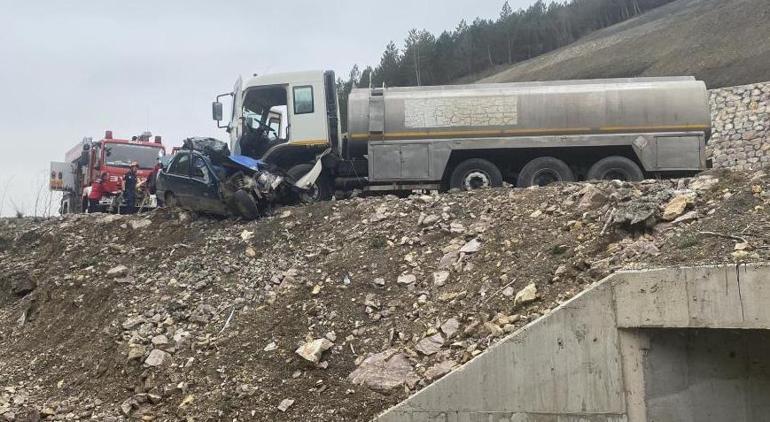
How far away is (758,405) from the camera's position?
543cm

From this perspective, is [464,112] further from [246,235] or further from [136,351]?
[136,351]

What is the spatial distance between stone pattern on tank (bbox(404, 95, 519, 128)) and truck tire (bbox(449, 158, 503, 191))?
0.68 m

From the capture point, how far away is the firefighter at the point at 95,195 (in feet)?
53.3

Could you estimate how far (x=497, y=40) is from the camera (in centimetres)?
6688

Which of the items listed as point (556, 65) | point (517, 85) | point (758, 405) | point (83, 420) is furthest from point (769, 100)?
point (556, 65)

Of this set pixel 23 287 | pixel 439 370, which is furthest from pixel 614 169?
pixel 23 287

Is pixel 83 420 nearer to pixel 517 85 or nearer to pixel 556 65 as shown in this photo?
pixel 517 85

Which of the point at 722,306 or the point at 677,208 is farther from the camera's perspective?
the point at 677,208

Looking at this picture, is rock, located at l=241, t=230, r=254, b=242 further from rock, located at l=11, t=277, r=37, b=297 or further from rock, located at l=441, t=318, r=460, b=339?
rock, located at l=441, t=318, r=460, b=339

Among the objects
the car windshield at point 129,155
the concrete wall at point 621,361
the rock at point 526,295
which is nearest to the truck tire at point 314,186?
the rock at point 526,295

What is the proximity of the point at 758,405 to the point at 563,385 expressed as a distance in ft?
5.32

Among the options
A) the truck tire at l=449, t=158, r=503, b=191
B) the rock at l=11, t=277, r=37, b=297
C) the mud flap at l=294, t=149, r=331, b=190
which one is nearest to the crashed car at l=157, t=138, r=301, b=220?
the mud flap at l=294, t=149, r=331, b=190

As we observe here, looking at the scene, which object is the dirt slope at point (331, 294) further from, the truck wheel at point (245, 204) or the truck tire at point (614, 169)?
the truck tire at point (614, 169)

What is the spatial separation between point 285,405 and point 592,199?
14.8ft
